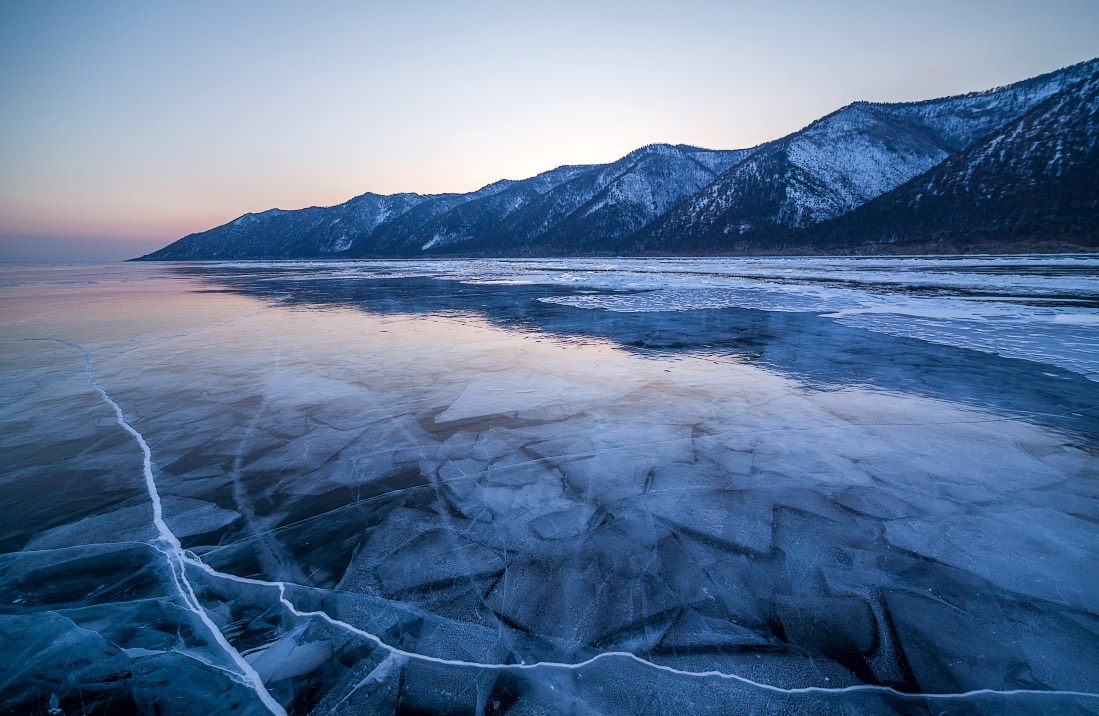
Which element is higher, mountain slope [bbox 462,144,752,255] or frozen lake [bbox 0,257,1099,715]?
mountain slope [bbox 462,144,752,255]

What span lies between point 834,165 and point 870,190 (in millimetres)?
10136

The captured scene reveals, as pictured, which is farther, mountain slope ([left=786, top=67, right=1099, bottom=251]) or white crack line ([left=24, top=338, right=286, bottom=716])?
mountain slope ([left=786, top=67, right=1099, bottom=251])

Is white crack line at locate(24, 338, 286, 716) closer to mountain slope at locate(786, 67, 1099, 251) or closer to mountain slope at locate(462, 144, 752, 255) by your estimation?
mountain slope at locate(786, 67, 1099, 251)

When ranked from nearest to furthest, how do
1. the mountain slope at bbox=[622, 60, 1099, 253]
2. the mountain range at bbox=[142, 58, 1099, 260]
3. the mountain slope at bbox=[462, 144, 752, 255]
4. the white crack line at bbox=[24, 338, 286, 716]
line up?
the white crack line at bbox=[24, 338, 286, 716] → the mountain range at bbox=[142, 58, 1099, 260] → the mountain slope at bbox=[622, 60, 1099, 253] → the mountain slope at bbox=[462, 144, 752, 255]

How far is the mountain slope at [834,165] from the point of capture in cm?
9931

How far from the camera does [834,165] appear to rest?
103750 mm

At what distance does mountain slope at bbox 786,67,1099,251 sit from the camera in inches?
2330

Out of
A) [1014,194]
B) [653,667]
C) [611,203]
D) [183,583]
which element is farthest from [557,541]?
[611,203]

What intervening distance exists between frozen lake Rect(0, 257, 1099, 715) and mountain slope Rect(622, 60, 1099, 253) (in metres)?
105

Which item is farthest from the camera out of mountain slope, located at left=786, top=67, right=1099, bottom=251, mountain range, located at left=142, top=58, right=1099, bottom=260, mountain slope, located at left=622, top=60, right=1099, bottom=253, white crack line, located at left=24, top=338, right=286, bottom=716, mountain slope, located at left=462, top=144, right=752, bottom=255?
mountain slope, located at left=462, top=144, right=752, bottom=255

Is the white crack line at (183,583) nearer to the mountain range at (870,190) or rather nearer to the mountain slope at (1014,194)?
the mountain range at (870,190)

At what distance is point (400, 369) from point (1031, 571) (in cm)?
720

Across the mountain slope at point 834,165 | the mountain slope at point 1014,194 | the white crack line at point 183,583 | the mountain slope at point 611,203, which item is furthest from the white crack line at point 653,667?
the mountain slope at point 611,203

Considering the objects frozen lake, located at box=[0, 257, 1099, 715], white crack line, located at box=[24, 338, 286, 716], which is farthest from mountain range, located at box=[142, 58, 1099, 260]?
white crack line, located at box=[24, 338, 286, 716]
